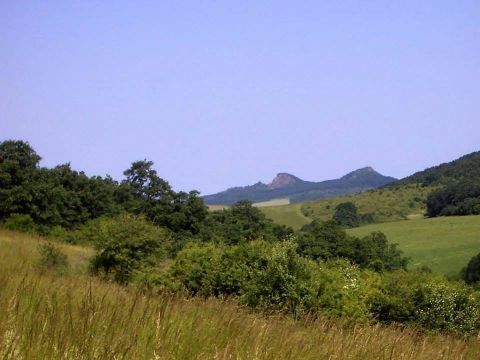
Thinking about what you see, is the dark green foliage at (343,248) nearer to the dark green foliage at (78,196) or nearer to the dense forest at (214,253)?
the dense forest at (214,253)

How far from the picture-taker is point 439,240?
3856 inches

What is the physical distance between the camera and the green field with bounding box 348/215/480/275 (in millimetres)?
83250

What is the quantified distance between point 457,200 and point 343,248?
8219cm

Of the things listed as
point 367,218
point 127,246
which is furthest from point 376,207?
point 127,246

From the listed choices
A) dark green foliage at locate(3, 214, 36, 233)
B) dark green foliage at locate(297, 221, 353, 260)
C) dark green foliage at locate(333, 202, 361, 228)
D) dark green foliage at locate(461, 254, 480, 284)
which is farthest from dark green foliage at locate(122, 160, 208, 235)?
dark green foliage at locate(333, 202, 361, 228)

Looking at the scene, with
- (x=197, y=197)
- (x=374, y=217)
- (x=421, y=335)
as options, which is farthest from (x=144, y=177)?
(x=374, y=217)

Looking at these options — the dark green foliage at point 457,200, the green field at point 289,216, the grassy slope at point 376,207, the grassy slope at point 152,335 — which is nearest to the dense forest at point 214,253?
the grassy slope at point 152,335

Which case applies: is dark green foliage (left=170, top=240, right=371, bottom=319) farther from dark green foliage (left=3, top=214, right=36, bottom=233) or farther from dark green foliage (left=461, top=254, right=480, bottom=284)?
dark green foliage (left=461, top=254, right=480, bottom=284)

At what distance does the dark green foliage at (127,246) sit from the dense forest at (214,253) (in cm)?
6

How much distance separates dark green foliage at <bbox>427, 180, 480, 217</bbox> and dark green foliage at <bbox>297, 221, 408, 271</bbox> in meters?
64.0

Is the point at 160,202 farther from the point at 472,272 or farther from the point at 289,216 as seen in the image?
the point at 289,216

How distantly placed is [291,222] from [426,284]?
126356 millimetres

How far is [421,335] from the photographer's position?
17.4 ft

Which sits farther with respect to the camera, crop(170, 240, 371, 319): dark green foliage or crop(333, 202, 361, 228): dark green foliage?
crop(333, 202, 361, 228): dark green foliage
